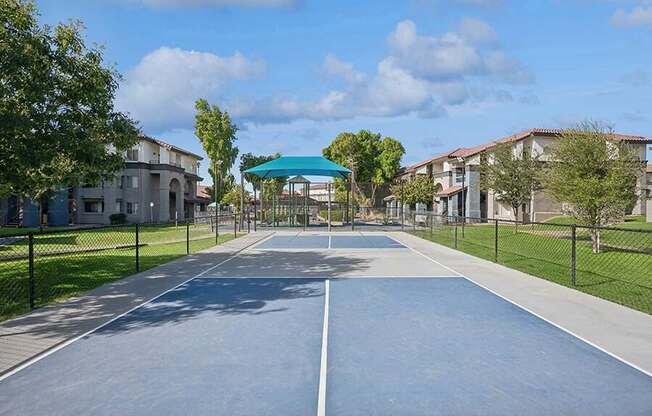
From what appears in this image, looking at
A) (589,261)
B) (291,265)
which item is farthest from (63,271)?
(589,261)

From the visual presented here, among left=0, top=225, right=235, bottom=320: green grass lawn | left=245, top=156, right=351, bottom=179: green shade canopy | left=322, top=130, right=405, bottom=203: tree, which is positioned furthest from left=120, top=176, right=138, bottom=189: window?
left=0, top=225, right=235, bottom=320: green grass lawn

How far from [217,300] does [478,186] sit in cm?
3975

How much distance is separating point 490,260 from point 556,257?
3.11 m

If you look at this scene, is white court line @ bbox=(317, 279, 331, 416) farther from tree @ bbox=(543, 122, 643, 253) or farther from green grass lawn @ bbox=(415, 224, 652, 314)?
tree @ bbox=(543, 122, 643, 253)

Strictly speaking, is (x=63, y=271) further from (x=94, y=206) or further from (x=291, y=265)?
(x=94, y=206)

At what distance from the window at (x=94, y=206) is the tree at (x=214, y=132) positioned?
517 inches

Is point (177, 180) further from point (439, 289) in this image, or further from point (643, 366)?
point (643, 366)

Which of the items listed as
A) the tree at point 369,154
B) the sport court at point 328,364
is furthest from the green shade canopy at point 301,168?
the tree at point 369,154

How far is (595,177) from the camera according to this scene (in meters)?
20.9

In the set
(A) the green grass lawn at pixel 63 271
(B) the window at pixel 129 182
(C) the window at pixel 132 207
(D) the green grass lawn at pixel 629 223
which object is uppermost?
(B) the window at pixel 129 182

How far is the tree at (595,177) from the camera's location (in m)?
20.6

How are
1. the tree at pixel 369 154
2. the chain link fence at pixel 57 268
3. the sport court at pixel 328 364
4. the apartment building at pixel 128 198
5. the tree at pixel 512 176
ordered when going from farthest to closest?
the tree at pixel 369 154, the apartment building at pixel 128 198, the tree at pixel 512 176, the chain link fence at pixel 57 268, the sport court at pixel 328 364

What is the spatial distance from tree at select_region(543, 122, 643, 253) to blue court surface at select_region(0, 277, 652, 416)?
15.0 meters

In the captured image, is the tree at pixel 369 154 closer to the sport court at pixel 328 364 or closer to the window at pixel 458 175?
the window at pixel 458 175
